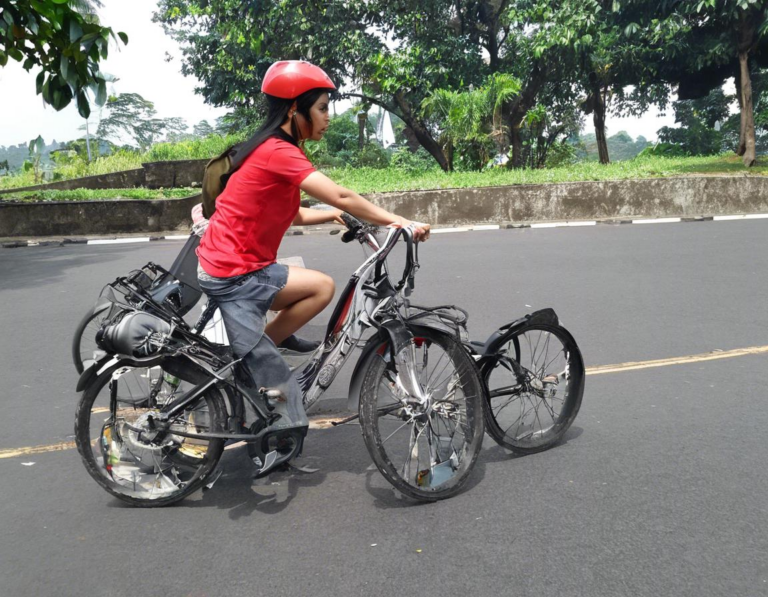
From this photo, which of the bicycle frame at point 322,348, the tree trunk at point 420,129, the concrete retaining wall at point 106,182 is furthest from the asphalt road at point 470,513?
the tree trunk at point 420,129

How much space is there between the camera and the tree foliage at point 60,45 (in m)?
6.52

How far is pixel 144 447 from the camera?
3846 millimetres

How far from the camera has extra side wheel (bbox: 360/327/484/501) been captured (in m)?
3.84

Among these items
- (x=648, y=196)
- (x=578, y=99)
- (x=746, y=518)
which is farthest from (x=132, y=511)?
(x=578, y=99)

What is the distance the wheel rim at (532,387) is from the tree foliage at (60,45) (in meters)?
3.91

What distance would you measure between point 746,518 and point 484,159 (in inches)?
723

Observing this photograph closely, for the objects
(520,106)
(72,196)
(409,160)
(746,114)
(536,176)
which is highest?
(520,106)

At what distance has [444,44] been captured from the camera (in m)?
23.7

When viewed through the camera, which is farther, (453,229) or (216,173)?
(453,229)

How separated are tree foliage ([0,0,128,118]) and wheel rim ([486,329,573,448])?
3.91 metres

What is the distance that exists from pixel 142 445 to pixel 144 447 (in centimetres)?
1

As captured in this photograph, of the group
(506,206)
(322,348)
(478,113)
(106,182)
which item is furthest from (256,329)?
(106,182)

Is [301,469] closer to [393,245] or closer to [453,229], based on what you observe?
[393,245]

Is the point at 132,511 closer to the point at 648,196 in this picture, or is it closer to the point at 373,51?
the point at 648,196
